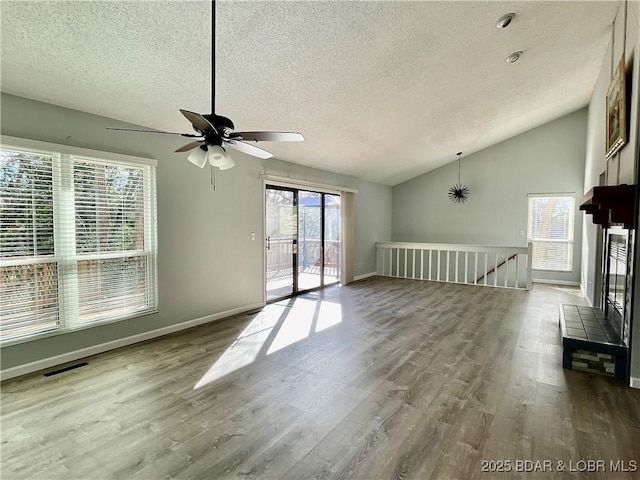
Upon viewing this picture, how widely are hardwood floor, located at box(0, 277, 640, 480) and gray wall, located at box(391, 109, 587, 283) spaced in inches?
178

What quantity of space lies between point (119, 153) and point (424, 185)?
7.40 metres

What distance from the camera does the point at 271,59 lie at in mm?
2965

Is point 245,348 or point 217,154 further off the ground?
point 217,154

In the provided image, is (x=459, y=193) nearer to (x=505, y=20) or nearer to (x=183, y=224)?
(x=505, y=20)

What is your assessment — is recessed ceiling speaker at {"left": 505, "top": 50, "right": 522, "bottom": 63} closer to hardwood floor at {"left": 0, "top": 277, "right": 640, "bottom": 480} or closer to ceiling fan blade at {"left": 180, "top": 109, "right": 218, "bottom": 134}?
hardwood floor at {"left": 0, "top": 277, "right": 640, "bottom": 480}

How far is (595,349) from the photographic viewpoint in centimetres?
291

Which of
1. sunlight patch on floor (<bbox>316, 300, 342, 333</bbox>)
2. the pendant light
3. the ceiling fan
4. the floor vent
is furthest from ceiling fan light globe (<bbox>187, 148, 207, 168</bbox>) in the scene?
the pendant light

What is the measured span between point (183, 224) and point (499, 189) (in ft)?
24.0

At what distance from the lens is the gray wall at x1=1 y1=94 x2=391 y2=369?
9.93ft

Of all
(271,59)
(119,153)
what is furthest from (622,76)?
(119,153)

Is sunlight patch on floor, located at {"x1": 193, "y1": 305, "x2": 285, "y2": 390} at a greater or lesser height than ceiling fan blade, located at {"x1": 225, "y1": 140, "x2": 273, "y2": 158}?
lesser

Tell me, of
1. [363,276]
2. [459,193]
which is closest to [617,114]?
[459,193]

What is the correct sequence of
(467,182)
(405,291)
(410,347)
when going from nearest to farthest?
(410,347), (405,291), (467,182)

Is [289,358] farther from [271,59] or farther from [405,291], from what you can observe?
[405,291]
